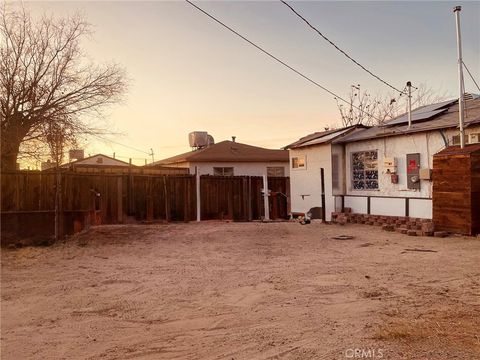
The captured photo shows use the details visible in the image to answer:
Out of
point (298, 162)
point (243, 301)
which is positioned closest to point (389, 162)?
point (298, 162)

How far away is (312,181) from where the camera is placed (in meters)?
18.3

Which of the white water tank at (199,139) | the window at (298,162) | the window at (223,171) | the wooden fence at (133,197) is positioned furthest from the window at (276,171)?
the window at (298,162)

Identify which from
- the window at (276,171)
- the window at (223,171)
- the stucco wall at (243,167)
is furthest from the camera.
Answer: the window at (276,171)

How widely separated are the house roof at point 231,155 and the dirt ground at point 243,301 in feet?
54.7

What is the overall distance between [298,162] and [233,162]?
938cm

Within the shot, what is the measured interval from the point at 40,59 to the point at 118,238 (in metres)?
8.86

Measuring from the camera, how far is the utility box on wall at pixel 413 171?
1373 cm

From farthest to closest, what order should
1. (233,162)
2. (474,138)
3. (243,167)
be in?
(243,167)
(233,162)
(474,138)

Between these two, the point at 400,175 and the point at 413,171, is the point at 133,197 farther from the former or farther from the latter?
the point at 413,171

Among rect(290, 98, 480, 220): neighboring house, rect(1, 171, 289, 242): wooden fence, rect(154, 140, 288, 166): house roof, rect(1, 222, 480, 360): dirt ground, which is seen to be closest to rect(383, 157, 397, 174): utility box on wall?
rect(290, 98, 480, 220): neighboring house

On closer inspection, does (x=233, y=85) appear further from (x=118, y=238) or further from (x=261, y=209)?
(x=118, y=238)

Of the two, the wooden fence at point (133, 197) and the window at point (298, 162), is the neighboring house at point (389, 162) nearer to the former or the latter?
the window at point (298, 162)

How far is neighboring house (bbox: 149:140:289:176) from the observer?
2786cm

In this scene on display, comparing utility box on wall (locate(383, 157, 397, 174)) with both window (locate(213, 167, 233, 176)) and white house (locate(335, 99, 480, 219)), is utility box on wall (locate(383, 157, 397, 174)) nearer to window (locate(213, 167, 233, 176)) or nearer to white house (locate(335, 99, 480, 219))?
white house (locate(335, 99, 480, 219))
